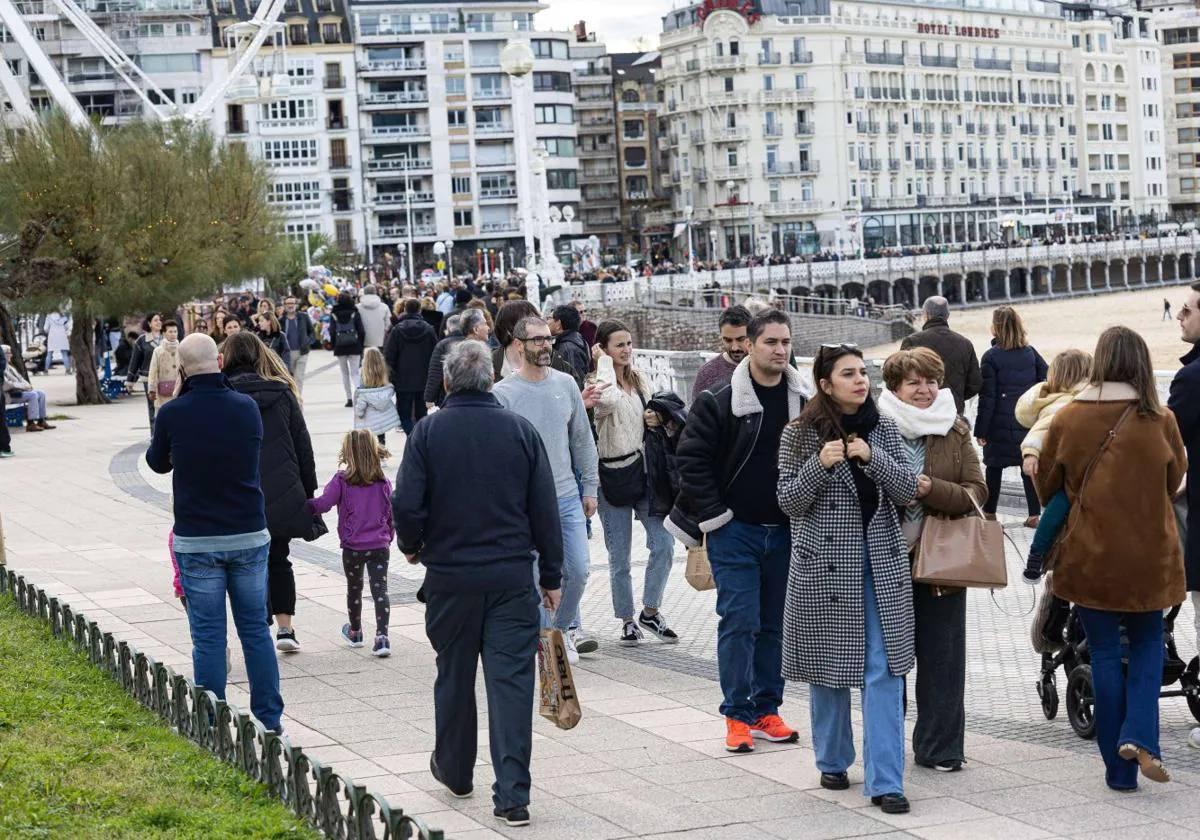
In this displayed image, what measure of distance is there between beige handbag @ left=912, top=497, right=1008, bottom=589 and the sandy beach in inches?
2235

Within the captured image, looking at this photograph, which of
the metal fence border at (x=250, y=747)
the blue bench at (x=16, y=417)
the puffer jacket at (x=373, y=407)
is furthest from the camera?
the blue bench at (x=16, y=417)

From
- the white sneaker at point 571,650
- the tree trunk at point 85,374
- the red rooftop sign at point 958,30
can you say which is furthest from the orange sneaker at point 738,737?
the red rooftop sign at point 958,30

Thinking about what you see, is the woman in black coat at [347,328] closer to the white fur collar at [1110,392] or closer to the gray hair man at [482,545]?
the gray hair man at [482,545]

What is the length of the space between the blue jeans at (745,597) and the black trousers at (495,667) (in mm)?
1243

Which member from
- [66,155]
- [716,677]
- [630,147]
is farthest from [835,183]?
[716,677]

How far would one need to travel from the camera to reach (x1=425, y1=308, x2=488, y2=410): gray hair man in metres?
14.7

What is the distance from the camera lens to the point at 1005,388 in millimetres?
15211

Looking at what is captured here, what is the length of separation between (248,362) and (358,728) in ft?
6.82

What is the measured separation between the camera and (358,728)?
30.0 ft

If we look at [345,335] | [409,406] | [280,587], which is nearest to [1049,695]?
[280,587]

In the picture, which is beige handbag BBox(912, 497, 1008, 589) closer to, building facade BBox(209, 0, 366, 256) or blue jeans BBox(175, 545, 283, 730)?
blue jeans BBox(175, 545, 283, 730)

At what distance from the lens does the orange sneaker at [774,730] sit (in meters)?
8.62

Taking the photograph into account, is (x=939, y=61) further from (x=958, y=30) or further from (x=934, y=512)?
(x=934, y=512)

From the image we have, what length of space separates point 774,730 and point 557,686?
48.9 inches
